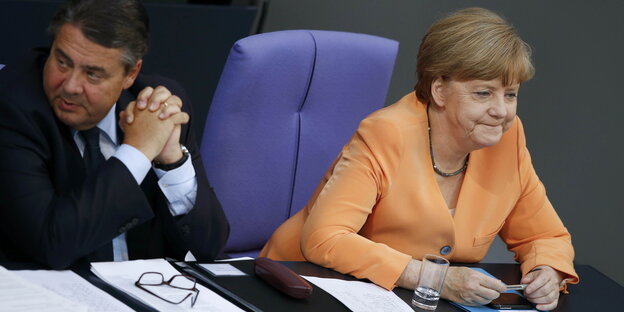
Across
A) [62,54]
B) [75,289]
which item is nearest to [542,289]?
[75,289]

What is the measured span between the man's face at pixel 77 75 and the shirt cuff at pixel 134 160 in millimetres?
118

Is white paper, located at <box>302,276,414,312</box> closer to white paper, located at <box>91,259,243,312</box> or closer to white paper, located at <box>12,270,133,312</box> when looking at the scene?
white paper, located at <box>91,259,243,312</box>

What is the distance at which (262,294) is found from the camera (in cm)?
182

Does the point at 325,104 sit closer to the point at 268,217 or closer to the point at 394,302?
the point at 268,217

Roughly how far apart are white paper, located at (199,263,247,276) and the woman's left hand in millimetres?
743

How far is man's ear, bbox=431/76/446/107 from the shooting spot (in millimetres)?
2453

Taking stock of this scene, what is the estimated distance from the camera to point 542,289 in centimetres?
220

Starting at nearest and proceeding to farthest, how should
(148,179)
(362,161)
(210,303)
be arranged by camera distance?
(210,303) < (148,179) < (362,161)

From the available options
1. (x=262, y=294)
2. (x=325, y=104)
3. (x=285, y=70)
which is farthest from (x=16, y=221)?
(x=325, y=104)

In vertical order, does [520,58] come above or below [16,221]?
above

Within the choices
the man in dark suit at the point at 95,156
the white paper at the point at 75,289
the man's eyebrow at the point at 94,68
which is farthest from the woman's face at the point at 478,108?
the white paper at the point at 75,289

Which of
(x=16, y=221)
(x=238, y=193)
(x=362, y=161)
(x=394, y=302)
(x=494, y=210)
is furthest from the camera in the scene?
(x=238, y=193)

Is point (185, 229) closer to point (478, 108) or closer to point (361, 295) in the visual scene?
point (361, 295)

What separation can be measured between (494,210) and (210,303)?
109 cm
